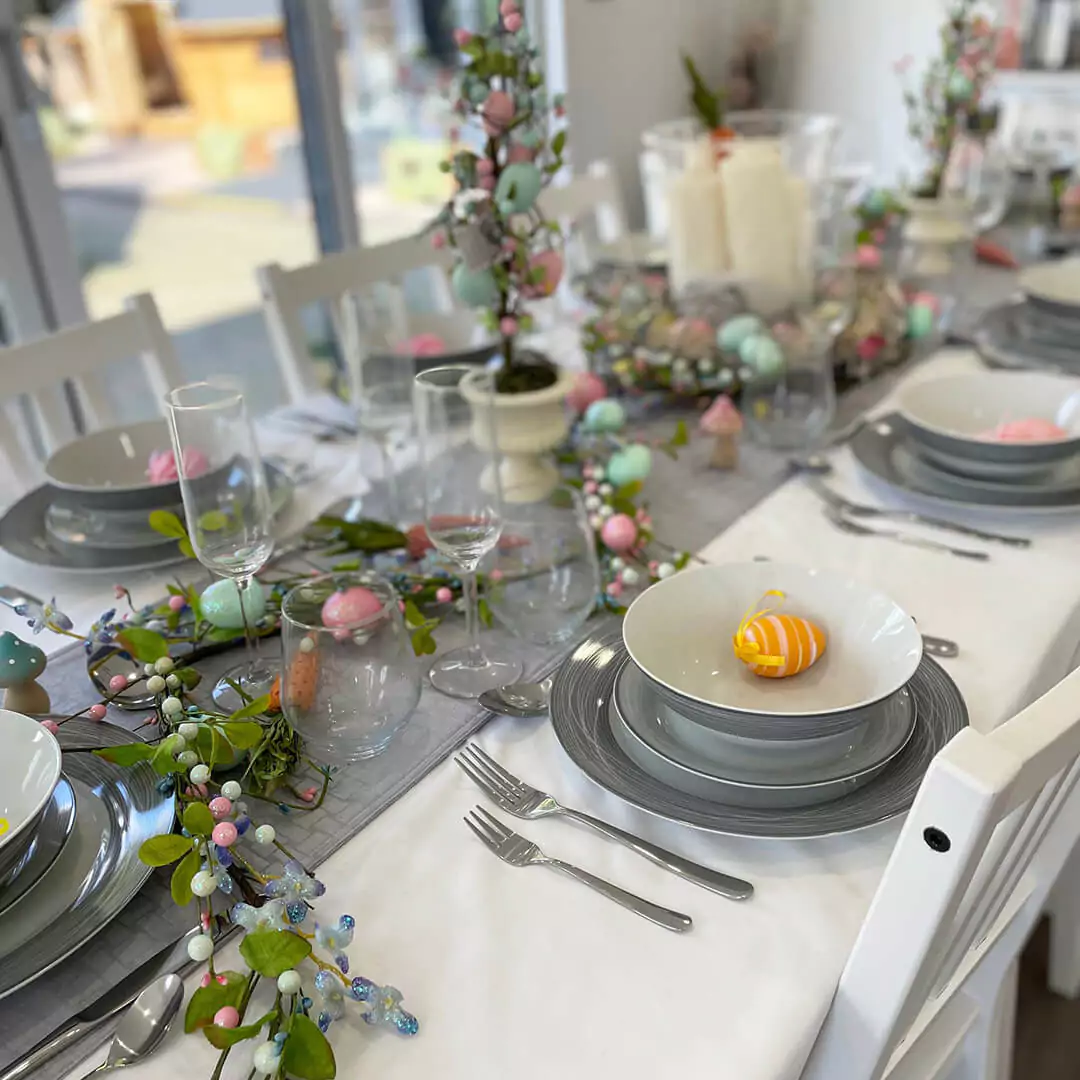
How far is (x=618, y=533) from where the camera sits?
994mm

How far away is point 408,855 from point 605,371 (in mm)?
889

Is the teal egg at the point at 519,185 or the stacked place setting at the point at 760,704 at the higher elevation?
the teal egg at the point at 519,185

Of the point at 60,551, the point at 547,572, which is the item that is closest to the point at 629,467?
the point at 547,572

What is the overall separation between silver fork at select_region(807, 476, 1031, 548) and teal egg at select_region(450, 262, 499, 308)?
42cm

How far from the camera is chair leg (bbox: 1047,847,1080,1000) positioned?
→ 132 cm

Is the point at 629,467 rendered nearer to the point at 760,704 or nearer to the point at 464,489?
the point at 464,489

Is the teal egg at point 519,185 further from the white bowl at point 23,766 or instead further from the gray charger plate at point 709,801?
the white bowl at point 23,766

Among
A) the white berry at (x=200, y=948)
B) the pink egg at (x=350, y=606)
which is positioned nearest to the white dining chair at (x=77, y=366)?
the pink egg at (x=350, y=606)

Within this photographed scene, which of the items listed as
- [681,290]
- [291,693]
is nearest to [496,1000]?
[291,693]

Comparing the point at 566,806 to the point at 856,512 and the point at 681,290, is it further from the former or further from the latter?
the point at 681,290

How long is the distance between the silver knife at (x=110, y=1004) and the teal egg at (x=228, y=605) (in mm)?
308

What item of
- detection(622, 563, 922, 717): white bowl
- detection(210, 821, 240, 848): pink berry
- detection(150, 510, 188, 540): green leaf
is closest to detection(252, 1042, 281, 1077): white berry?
detection(210, 821, 240, 848): pink berry

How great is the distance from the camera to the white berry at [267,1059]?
518 mm

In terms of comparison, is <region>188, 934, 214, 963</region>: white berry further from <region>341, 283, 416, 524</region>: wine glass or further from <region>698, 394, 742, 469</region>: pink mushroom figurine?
<region>698, 394, 742, 469</region>: pink mushroom figurine
